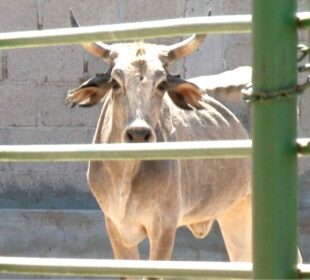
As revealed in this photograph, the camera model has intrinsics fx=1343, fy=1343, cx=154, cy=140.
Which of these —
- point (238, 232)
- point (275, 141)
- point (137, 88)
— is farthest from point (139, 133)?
point (275, 141)

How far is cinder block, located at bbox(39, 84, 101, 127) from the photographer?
9.49 m

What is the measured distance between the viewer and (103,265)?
2.61 meters

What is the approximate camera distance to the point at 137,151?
8.55 ft

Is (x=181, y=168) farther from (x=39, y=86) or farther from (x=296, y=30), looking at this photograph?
(x=296, y=30)

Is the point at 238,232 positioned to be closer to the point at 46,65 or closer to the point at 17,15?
the point at 46,65

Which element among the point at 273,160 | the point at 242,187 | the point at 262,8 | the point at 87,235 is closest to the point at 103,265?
the point at 273,160

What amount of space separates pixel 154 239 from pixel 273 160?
14.5ft

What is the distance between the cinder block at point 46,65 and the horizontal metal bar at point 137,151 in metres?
6.80

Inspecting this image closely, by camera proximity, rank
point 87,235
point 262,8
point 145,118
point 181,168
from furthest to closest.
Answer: point 87,235, point 181,168, point 145,118, point 262,8

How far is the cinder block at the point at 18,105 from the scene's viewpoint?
9539 mm

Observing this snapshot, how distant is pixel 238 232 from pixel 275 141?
227 inches

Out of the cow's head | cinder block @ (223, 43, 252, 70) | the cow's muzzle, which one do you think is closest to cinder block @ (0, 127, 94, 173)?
cinder block @ (223, 43, 252, 70)

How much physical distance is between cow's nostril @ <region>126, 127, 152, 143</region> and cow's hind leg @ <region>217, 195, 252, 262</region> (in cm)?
166

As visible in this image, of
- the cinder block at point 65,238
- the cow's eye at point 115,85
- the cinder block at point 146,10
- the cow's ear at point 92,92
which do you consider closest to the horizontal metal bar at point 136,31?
the cow's eye at point 115,85
